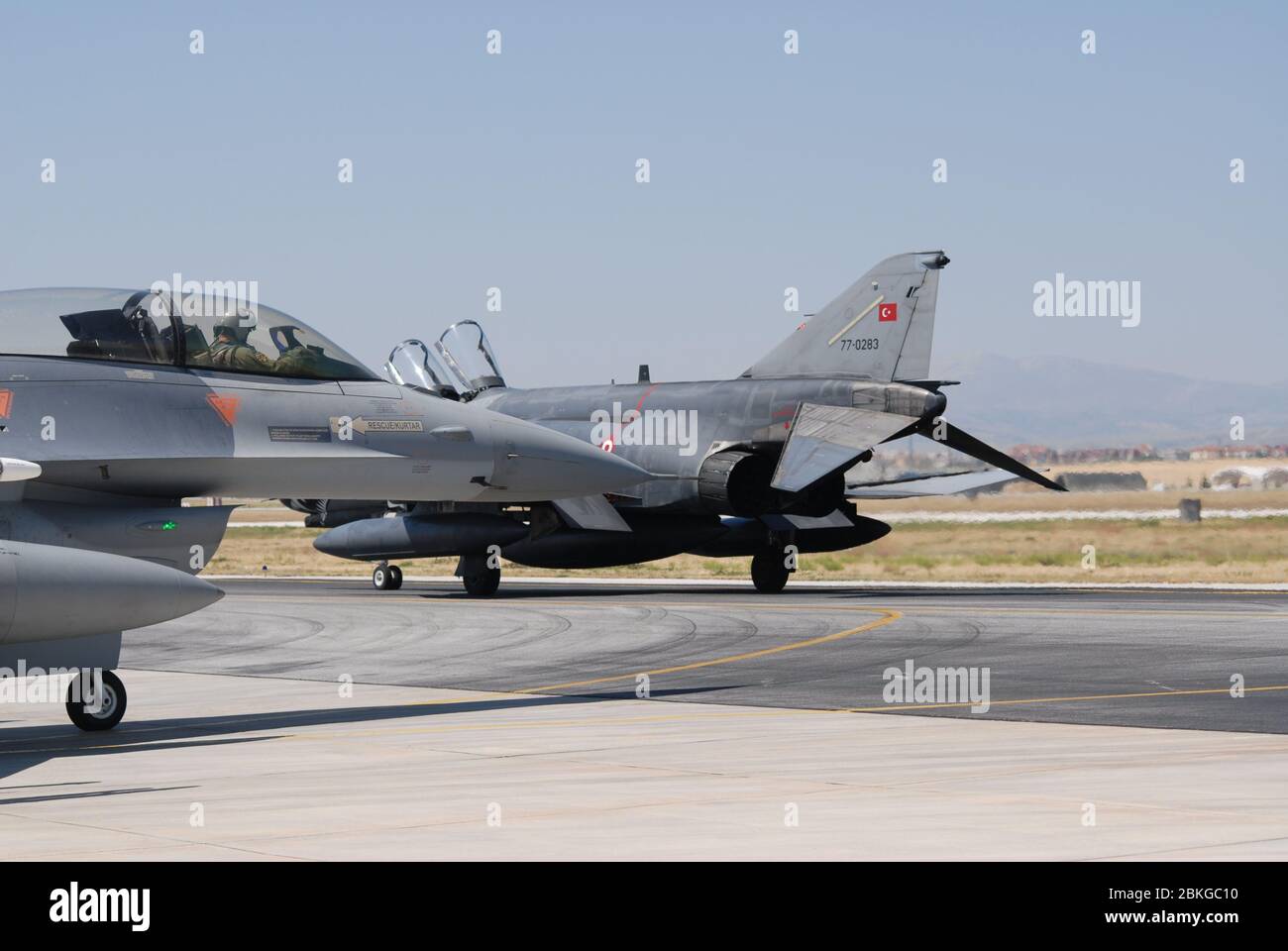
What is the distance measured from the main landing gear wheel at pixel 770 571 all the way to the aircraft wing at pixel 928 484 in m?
6.48

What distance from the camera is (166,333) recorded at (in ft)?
47.9

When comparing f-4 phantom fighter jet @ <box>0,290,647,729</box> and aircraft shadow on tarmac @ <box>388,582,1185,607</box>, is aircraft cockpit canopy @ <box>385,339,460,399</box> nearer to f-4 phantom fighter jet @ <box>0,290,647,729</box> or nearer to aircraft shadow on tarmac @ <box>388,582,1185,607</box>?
aircraft shadow on tarmac @ <box>388,582,1185,607</box>

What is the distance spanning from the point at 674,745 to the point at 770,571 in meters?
22.5

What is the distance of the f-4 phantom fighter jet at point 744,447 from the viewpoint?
102 feet

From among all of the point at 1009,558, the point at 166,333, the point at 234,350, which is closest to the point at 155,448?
the point at 166,333

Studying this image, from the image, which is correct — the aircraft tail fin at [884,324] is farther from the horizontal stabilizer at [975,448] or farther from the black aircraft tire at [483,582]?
the black aircraft tire at [483,582]

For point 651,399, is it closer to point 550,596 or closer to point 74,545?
point 550,596

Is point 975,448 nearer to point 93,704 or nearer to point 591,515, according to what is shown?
point 591,515

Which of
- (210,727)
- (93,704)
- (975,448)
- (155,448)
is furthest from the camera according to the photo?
(975,448)

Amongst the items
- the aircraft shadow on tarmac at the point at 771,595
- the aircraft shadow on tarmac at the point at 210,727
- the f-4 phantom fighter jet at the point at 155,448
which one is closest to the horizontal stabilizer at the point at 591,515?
the aircraft shadow on tarmac at the point at 771,595

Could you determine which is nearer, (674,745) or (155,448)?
(674,745)

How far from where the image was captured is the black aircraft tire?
3403cm

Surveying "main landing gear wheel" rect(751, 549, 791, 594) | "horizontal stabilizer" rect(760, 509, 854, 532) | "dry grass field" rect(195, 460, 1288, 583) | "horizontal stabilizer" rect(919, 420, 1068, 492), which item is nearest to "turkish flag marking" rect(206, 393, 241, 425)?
"horizontal stabilizer" rect(919, 420, 1068, 492)
